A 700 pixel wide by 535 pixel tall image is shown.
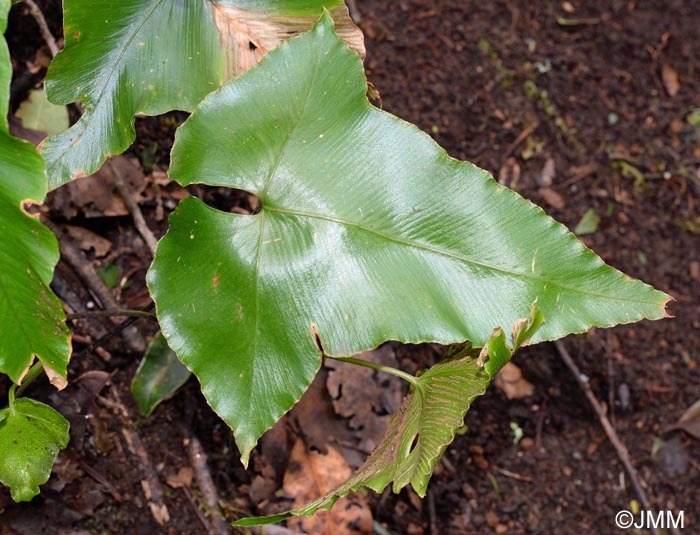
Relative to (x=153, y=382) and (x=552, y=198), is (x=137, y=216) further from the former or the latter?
(x=552, y=198)

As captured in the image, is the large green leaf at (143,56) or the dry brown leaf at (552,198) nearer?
the large green leaf at (143,56)

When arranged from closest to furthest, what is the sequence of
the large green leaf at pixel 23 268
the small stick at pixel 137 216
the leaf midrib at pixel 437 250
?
1. the large green leaf at pixel 23 268
2. the leaf midrib at pixel 437 250
3. the small stick at pixel 137 216

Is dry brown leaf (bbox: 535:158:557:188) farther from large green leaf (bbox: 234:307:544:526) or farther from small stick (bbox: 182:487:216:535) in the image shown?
small stick (bbox: 182:487:216:535)

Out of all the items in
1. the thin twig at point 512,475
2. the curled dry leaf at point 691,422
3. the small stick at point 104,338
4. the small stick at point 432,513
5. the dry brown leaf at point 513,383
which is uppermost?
the small stick at point 104,338

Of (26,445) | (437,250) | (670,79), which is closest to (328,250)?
(437,250)

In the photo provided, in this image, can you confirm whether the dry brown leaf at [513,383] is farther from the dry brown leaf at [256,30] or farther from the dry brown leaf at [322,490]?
the dry brown leaf at [256,30]

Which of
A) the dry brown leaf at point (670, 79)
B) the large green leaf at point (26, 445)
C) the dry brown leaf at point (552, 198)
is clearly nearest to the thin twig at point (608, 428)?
the dry brown leaf at point (552, 198)

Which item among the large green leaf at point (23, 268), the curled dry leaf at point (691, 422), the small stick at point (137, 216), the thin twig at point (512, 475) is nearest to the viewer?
the large green leaf at point (23, 268)
